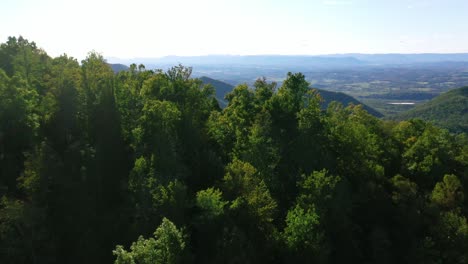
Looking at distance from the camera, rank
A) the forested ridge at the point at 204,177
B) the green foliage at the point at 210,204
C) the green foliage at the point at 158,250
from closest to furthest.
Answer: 1. the green foliage at the point at 158,250
2. the green foliage at the point at 210,204
3. the forested ridge at the point at 204,177

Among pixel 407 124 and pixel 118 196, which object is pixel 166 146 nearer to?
pixel 118 196

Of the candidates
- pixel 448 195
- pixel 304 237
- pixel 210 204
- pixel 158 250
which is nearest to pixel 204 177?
pixel 210 204

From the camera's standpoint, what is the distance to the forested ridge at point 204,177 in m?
35.0

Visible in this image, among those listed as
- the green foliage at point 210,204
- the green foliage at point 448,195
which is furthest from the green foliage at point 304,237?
the green foliage at point 448,195

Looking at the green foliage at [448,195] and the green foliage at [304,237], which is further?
the green foliage at [448,195]

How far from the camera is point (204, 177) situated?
44375mm

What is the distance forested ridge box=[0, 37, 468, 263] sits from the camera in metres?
35.0

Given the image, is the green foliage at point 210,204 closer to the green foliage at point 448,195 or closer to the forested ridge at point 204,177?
the forested ridge at point 204,177

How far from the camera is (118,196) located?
4150 cm

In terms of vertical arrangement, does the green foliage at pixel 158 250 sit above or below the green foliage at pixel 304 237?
above

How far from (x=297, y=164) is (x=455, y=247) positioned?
1894cm

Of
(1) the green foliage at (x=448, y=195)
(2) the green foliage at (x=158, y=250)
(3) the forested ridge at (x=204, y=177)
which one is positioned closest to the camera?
(2) the green foliage at (x=158, y=250)

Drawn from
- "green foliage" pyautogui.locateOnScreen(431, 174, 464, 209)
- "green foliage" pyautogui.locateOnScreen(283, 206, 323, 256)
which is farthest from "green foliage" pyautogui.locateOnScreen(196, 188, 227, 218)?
"green foliage" pyautogui.locateOnScreen(431, 174, 464, 209)

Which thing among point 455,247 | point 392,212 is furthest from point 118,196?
point 455,247
